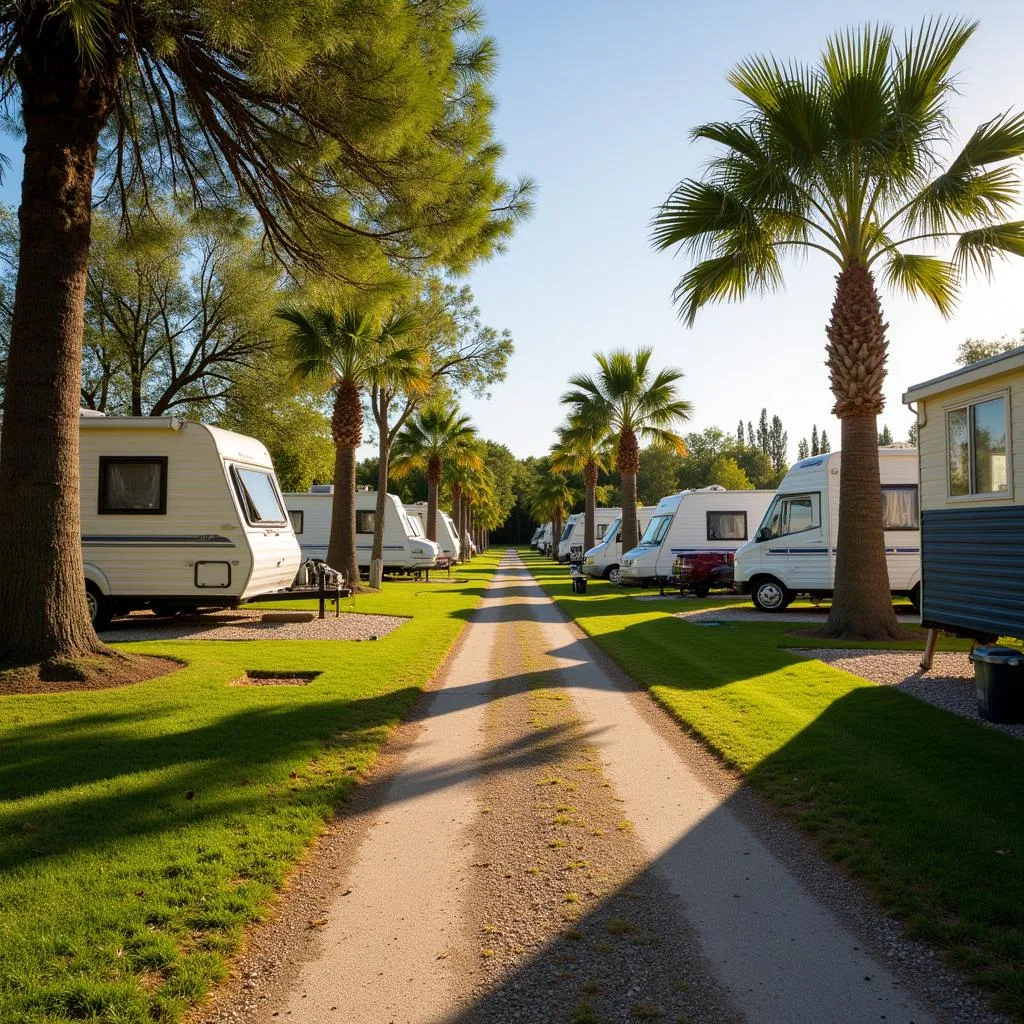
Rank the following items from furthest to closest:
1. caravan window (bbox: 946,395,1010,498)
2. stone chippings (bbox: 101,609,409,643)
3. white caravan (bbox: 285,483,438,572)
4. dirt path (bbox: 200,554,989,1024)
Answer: white caravan (bbox: 285,483,438,572) < stone chippings (bbox: 101,609,409,643) < caravan window (bbox: 946,395,1010,498) < dirt path (bbox: 200,554,989,1024)

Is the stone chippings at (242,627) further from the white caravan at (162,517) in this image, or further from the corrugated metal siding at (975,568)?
the corrugated metal siding at (975,568)

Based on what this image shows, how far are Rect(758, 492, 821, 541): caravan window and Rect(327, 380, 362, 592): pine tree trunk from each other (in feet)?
32.0

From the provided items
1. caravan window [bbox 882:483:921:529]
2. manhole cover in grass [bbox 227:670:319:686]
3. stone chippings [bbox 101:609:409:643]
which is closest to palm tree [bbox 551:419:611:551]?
caravan window [bbox 882:483:921:529]

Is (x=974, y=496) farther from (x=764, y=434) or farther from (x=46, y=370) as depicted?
(x=764, y=434)

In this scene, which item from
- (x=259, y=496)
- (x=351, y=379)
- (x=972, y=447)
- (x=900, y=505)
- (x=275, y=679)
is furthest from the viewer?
(x=351, y=379)

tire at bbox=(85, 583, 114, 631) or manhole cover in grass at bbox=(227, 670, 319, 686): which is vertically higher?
tire at bbox=(85, 583, 114, 631)

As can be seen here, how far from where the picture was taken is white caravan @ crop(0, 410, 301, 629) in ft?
42.0

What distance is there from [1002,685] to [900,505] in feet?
35.4

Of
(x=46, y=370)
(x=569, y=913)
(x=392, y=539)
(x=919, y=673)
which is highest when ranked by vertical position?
(x=46, y=370)

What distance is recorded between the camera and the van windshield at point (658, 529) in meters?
23.7

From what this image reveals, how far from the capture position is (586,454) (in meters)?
37.0

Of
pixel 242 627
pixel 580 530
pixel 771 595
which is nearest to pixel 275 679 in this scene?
→ pixel 242 627

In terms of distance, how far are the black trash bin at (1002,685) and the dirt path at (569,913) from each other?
2878mm

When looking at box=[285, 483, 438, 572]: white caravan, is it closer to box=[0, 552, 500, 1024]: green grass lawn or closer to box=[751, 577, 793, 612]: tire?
box=[751, 577, 793, 612]: tire
